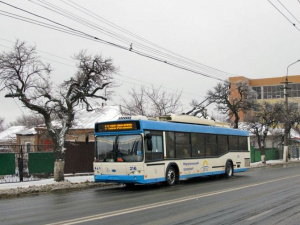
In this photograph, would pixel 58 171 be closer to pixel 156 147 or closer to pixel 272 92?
pixel 156 147

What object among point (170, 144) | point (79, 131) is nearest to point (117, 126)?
point (170, 144)

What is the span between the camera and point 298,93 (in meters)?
97.3

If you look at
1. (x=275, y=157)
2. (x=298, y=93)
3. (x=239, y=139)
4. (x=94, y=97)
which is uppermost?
(x=298, y=93)

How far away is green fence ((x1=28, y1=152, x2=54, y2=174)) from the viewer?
68.8 ft

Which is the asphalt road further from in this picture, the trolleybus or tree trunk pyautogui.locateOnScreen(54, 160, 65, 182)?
tree trunk pyautogui.locateOnScreen(54, 160, 65, 182)

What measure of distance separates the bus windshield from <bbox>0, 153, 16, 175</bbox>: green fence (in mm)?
6208

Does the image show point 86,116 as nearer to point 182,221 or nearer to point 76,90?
point 76,90

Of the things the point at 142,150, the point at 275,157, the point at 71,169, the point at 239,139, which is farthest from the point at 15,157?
the point at 275,157

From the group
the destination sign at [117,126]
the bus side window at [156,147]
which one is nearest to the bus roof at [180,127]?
the destination sign at [117,126]

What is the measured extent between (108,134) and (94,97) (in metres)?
3.84

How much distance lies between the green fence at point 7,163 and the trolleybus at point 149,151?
20.0ft

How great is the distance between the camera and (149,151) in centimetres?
1539

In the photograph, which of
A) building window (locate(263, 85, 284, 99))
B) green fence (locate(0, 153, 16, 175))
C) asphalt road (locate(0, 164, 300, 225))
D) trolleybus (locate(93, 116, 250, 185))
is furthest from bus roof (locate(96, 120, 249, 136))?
building window (locate(263, 85, 284, 99))

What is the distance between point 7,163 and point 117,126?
7.42 metres
